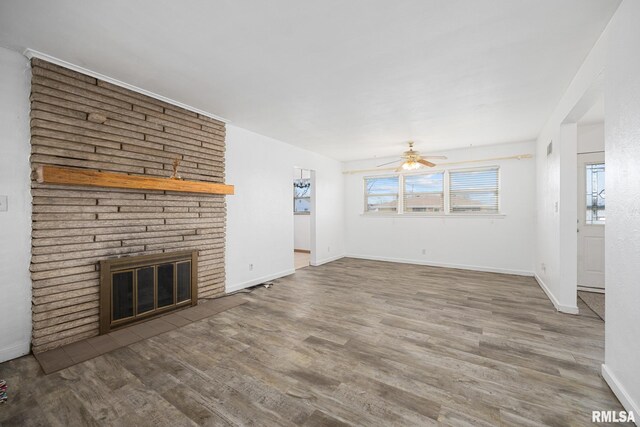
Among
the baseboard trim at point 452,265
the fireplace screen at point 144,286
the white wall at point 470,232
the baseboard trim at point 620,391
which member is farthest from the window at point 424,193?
the fireplace screen at point 144,286

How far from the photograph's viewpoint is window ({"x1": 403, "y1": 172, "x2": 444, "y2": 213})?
20.9ft

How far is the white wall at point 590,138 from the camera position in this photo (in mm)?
4445

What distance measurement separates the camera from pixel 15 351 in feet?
7.86

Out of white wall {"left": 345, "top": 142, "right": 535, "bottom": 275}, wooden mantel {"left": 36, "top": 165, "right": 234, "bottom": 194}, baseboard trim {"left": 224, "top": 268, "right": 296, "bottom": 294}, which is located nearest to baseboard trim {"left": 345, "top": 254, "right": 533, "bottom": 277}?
white wall {"left": 345, "top": 142, "right": 535, "bottom": 275}

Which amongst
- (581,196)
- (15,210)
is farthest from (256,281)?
(581,196)

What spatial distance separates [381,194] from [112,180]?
5.76m

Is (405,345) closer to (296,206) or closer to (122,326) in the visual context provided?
(122,326)

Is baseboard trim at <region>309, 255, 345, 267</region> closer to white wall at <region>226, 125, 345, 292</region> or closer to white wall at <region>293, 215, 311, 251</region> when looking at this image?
white wall at <region>226, 125, 345, 292</region>

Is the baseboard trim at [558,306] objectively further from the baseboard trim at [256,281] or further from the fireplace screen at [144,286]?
the fireplace screen at [144,286]

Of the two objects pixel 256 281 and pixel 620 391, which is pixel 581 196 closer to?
pixel 620 391

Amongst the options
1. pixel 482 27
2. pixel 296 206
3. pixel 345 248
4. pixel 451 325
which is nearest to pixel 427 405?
pixel 451 325

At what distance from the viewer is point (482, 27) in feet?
6.70

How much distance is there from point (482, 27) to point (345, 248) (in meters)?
6.13

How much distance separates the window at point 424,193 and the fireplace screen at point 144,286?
5.04 meters
